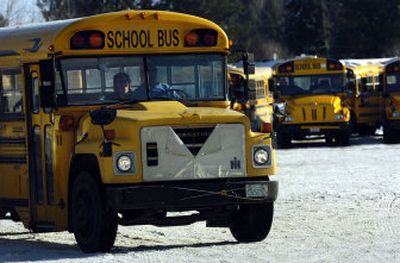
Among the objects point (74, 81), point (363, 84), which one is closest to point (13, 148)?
point (74, 81)

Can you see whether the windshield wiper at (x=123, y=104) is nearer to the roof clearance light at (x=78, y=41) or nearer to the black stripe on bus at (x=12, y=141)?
the roof clearance light at (x=78, y=41)

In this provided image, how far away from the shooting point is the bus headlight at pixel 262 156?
12094 millimetres

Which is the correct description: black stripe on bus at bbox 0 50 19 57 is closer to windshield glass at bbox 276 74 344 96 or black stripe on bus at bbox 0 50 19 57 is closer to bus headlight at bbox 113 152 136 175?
bus headlight at bbox 113 152 136 175

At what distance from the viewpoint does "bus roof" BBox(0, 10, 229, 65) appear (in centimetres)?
1248

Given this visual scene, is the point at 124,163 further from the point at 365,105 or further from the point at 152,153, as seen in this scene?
the point at 365,105

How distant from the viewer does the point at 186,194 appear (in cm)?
1180

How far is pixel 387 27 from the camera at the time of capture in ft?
244

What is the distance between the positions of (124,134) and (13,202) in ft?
7.99

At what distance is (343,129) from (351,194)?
1509 centimetres

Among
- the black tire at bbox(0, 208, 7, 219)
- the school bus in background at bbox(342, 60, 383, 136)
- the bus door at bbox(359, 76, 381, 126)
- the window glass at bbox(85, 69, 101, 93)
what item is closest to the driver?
the window glass at bbox(85, 69, 101, 93)

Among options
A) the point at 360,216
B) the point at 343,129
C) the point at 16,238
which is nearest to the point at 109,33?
the point at 16,238

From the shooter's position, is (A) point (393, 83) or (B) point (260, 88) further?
(B) point (260, 88)

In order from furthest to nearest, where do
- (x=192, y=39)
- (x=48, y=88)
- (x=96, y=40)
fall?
(x=192, y=39) → (x=96, y=40) → (x=48, y=88)

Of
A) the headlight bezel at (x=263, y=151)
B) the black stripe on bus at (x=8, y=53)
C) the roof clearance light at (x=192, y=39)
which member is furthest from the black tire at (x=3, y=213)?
the headlight bezel at (x=263, y=151)
